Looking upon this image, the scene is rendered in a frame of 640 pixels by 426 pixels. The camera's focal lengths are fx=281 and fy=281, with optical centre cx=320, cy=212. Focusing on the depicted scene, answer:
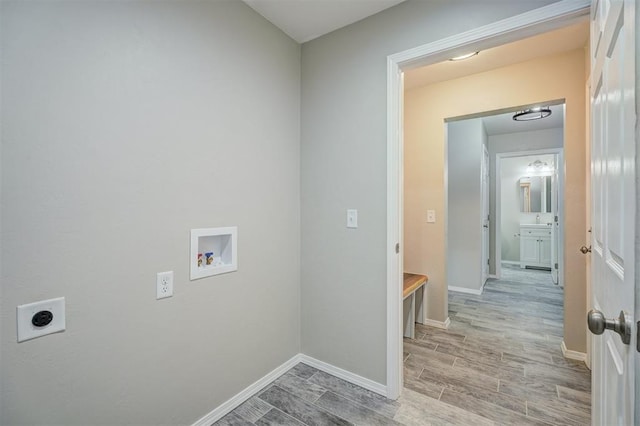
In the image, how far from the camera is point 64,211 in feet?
3.68

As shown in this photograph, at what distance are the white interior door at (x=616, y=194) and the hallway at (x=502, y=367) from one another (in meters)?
1.04

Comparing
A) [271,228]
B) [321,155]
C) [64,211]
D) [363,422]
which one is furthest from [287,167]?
[363,422]

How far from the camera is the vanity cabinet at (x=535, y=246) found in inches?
232

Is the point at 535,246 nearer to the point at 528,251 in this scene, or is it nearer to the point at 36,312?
the point at 528,251

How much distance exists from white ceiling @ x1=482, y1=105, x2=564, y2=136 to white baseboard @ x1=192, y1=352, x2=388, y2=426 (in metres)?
4.09

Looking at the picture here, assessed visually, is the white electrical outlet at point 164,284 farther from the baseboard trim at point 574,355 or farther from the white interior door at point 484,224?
the white interior door at point 484,224

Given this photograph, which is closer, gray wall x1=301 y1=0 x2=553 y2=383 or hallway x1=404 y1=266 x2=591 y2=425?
hallway x1=404 y1=266 x2=591 y2=425

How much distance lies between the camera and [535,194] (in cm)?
635

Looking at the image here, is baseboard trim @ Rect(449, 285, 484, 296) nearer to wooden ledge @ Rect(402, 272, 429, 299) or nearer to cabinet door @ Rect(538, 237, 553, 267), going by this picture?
wooden ledge @ Rect(402, 272, 429, 299)

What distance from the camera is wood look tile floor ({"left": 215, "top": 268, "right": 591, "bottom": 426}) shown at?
1.71 m

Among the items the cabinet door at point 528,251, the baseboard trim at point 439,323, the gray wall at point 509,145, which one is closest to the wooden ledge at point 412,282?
the baseboard trim at point 439,323

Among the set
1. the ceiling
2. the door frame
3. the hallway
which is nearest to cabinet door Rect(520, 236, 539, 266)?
the hallway

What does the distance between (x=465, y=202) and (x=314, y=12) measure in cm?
356

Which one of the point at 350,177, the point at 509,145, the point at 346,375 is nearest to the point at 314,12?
the point at 350,177
